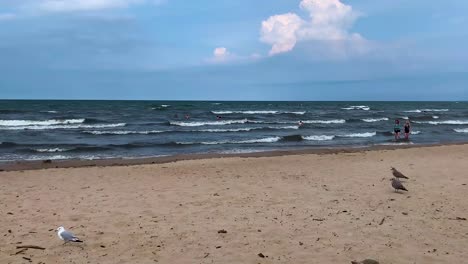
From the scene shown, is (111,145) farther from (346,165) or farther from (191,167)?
(346,165)

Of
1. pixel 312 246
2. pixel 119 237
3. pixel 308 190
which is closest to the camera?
pixel 312 246

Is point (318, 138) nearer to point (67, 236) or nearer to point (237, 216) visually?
point (237, 216)

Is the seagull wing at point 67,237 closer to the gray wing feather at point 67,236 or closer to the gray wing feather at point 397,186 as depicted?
the gray wing feather at point 67,236

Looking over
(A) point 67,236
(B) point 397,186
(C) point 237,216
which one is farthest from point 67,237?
(B) point 397,186

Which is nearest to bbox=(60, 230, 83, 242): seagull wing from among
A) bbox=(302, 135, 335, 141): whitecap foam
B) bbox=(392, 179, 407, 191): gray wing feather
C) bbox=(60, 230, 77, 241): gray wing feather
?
bbox=(60, 230, 77, 241): gray wing feather

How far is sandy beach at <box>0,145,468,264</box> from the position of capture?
542 centimetres

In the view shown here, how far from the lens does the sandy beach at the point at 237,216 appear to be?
213 inches

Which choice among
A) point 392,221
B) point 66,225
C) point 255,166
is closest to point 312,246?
point 392,221

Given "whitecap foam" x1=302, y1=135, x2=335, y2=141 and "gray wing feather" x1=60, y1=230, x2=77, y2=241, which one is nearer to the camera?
"gray wing feather" x1=60, y1=230, x2=77, y2=241

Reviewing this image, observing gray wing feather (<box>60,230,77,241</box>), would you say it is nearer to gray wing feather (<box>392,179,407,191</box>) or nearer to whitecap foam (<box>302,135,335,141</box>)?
gray wing feather (<box>392,179,407,191</box>)

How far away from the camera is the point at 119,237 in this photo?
19.8 ft

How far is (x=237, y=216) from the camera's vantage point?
699 centimetres

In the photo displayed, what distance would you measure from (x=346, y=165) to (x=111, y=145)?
1190 cm

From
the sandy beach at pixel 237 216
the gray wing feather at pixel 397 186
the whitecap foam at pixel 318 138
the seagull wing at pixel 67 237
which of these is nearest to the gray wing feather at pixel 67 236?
the seagull wing at pixel 67 237
